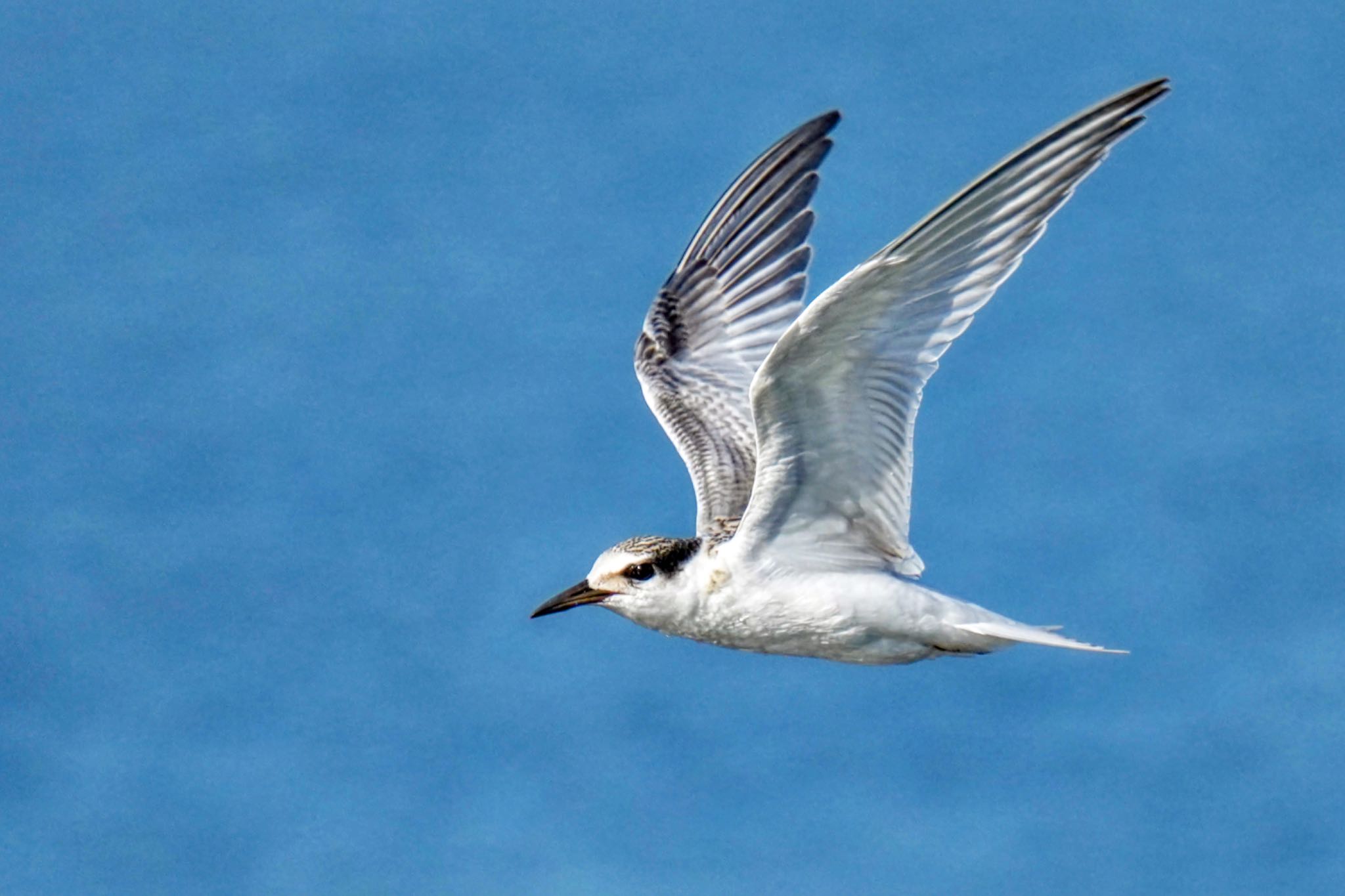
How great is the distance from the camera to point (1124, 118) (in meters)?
9.71

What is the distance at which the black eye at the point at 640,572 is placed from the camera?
10930mm

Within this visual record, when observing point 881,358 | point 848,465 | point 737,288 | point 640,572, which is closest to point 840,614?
point 848,465

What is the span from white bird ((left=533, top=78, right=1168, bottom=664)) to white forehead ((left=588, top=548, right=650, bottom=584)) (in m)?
0.01

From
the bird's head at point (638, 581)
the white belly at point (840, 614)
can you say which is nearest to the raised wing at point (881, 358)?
the white belly at point (840, 614)

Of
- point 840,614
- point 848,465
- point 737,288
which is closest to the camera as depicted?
point 848,465

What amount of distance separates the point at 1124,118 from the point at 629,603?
3.29 metres

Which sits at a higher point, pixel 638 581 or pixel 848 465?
pixel 848 465

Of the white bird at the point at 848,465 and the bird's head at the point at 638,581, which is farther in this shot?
the bird's head at the point at 638,581

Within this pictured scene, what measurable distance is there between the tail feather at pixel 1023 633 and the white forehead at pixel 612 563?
5.19 feet

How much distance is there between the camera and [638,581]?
432 inches

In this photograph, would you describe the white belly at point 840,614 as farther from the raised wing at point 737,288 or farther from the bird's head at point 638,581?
the raised wing at point 737,288

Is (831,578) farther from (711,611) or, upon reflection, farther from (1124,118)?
(1124,118)

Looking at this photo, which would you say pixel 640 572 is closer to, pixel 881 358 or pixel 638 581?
pixel 638 581

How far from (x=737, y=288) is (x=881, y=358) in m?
3.75
